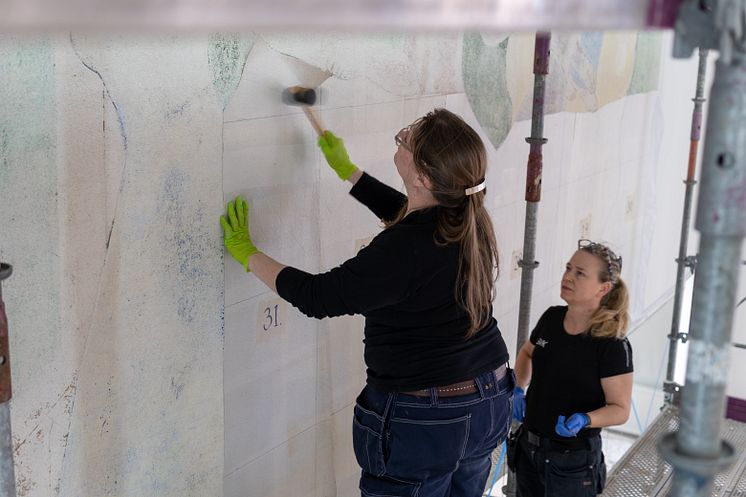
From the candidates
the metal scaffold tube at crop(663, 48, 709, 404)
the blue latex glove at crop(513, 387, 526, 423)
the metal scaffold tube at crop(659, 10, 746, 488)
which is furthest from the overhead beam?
the metal scaffold tube at crop(663, 48, 709, 404)

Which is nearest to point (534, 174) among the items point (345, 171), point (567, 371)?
point (567, 371)

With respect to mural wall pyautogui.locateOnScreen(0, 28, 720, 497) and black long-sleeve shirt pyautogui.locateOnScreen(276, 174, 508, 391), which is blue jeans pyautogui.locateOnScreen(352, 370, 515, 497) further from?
mural wall pyautogui.locateOnScreen(0, 28, 720, 497)

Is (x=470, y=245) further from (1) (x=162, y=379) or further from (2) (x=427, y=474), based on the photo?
(1) (x=162, y=379)

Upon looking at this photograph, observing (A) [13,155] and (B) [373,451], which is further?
(B) [373,451]

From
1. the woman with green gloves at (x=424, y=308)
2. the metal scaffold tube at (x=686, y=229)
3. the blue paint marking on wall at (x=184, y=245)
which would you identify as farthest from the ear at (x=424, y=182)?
the metal scaffold tube at (x=686, y=229)

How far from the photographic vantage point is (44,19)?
696 millimetres

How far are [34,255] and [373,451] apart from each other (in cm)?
107

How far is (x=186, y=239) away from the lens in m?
2.43

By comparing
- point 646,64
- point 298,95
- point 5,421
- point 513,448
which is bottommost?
point 513,448

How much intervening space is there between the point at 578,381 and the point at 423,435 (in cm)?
78

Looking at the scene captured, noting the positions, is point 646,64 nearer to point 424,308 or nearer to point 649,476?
point 649,476

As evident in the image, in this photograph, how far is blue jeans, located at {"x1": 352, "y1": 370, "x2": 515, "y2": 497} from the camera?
8.34 ft

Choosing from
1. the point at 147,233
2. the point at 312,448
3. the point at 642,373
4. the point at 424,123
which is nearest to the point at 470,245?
the point at 424,123

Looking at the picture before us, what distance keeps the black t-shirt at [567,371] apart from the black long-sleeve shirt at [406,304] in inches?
18.8
